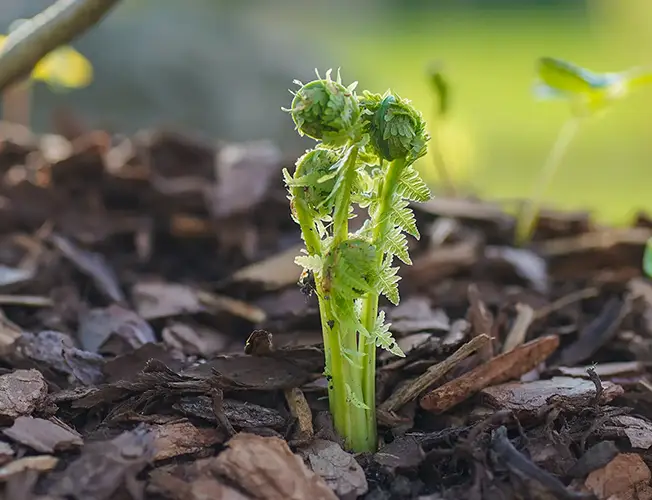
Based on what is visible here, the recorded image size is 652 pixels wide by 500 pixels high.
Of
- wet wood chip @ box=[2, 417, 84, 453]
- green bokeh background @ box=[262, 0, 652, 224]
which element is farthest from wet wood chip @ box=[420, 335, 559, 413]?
green bokeh background @ box=[262, 0, 652, 224]

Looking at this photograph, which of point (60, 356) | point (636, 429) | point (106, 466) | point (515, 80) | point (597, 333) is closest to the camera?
point (106, 466)

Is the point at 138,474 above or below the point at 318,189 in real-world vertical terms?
below

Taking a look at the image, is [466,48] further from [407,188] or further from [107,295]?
[407,188]

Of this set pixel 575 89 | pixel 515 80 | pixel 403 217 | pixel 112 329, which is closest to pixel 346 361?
pixel 403 217

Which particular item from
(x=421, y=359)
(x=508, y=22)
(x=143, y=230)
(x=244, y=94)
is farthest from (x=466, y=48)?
(x=421, y=359)

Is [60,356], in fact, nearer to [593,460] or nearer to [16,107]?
[593,460]

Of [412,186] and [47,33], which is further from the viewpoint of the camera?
[47,33]

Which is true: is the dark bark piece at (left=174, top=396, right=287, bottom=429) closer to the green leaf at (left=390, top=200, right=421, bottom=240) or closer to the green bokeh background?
the green leaf at (left=390, top=200, right=421, bottom=240)

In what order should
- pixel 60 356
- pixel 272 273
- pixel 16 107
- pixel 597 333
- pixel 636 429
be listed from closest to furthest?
pixel 636 429 < pixel 60 356 < pixel 597 333 < pixel 272 273 < pixel 16 107
